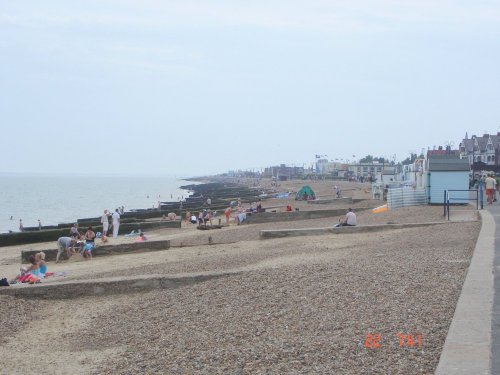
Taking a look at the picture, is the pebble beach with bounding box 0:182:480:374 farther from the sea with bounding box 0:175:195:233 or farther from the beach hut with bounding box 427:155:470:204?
the sea with bounding box 0:175:195:233

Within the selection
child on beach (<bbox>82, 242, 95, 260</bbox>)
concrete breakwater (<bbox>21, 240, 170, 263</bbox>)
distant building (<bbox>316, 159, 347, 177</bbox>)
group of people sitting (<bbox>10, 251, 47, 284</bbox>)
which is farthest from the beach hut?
distant building (<bbox>316, 159, 347, 177</bbox>)

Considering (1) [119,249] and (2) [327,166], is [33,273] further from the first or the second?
(2) [327,166]

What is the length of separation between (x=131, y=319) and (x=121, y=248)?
10318 mm

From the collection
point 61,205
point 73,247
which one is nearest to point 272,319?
point 73,247

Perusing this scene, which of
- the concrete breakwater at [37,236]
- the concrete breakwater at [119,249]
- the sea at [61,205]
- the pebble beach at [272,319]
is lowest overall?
the sea at [61,205]

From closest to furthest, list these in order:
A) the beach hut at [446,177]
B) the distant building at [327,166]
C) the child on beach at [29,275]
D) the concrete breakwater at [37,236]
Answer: the child on beach at [29,275] → the beach hut at [446,177] → the concrete breakwater at [37,236] → the distant building at [327,166]

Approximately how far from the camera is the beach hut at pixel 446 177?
2344cm

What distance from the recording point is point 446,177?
2384 cm

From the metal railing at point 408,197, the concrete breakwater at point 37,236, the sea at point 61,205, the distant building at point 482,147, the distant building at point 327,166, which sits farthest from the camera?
the distant building at point 327,166

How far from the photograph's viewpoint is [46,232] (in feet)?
98.4

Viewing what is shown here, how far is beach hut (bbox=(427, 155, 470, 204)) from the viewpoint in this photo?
23.4 meters

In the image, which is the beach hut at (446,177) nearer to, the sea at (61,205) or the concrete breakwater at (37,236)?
the concrete breakwater at (37,236)

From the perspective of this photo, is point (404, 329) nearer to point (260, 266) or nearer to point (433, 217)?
point (260, 266)
